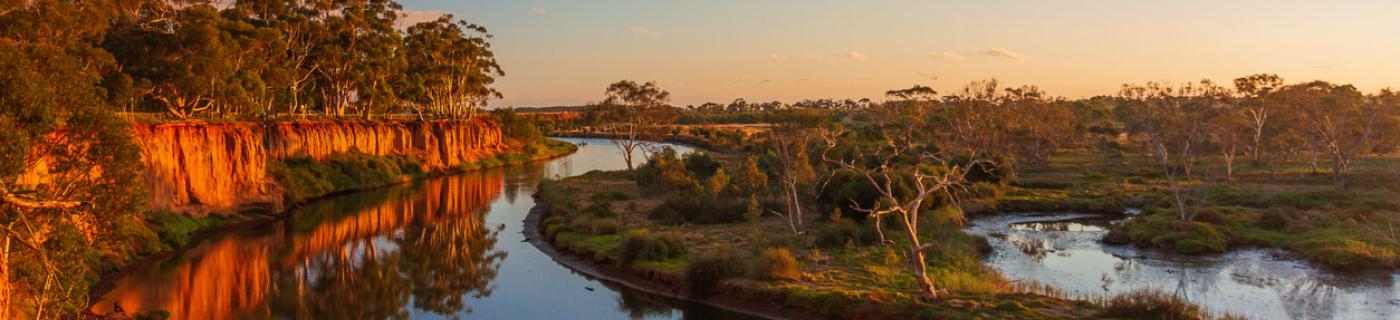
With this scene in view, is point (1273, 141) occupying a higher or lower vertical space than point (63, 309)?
higher

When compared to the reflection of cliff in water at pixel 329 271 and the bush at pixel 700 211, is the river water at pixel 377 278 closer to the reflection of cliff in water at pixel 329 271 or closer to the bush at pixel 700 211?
the reflection of cliff in water at pixel 329 271

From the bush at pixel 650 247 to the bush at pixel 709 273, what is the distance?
3406 mm

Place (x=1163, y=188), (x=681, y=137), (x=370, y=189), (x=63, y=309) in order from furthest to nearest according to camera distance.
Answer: (x=681, y=137)
(x=370, y=189)
(x=1163, y=188)
(x=63, y=309)

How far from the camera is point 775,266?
2692 cm

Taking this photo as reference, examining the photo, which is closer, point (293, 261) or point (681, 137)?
point (293, 261)


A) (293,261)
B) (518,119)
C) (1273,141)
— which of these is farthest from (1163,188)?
(518,119)

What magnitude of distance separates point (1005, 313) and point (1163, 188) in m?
37.0

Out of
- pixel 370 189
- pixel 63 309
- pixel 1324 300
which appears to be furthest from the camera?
pixel 370 189

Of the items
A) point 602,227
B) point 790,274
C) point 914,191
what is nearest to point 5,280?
point 790,274

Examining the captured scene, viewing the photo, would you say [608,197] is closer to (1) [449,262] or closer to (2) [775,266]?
(1) [449,262]

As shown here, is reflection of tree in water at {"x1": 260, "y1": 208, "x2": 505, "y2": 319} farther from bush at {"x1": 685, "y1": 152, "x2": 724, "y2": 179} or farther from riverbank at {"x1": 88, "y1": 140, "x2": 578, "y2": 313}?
bush at {"x1": 685, "y1": 152, "x2": 724, "y2": 179}

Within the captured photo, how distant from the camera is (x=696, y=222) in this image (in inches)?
1582

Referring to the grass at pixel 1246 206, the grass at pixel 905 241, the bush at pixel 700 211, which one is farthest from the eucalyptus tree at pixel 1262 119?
the bush at pixel 700 211

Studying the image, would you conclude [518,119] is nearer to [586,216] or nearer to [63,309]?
[586,216]
